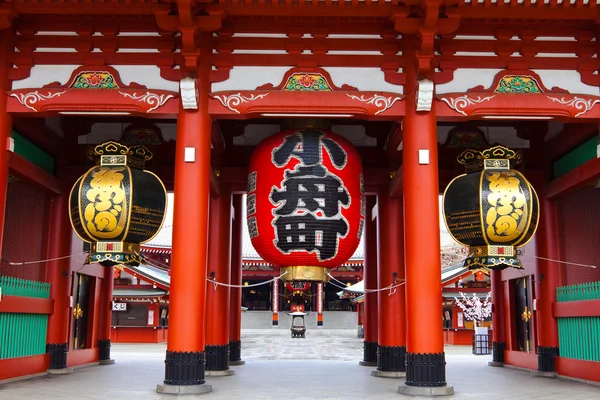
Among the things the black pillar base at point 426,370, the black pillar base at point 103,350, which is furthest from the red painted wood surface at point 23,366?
the black pillar base at point 426,370

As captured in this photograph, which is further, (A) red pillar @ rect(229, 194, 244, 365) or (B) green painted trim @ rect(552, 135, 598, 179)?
(A) red pillar @ rect(229, 194, 244, 365)

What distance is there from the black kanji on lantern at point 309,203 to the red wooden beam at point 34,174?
5028mm

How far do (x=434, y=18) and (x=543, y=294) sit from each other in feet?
24.8

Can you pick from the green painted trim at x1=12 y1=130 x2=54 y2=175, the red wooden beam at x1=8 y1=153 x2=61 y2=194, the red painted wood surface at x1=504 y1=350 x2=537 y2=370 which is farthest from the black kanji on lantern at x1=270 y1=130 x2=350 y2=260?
the red painted wood surface at x1=504 y1=350 x2=537 y2=370

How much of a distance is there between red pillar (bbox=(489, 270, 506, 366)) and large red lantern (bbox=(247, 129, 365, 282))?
8.30 m

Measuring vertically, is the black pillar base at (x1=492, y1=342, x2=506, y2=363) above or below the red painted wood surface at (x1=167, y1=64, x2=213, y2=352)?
below

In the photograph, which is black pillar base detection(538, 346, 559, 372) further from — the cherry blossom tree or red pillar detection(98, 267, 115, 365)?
the cherry blossom tree

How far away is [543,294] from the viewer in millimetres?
13891

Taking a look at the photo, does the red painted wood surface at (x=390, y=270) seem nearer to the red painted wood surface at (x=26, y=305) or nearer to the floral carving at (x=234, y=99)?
the floral carving at (x=234, y=99)

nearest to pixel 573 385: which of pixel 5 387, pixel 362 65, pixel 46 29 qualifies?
pixel 362 65

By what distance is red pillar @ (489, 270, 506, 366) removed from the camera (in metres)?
16.7

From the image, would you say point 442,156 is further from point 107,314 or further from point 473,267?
point 107,314

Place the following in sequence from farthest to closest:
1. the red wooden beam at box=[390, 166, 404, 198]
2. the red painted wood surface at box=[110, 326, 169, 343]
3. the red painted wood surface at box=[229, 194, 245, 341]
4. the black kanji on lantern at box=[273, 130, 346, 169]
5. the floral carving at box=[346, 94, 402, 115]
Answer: the red painted wood surface at box=[110, 326, 169, 343]
the red painted wood surface at box=[229, 194, 245, 341]
the red wooden beam at box=[390, 166, 404, 198]
the black kanji on lantern at box=[273, 130, 346, 169]
the floral carving at box=[346, 94, 402, 115]

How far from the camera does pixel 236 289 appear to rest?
17094 mm
